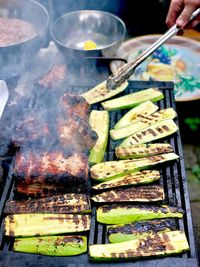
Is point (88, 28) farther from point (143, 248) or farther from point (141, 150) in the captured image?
point (143, 248)

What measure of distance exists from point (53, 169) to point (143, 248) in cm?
97

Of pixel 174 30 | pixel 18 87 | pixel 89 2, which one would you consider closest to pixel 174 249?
pixel 174 30

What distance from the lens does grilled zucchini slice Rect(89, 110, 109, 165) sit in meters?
3.56

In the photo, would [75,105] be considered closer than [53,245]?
No

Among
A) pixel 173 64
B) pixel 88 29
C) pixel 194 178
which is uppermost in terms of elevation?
pixel 88 29

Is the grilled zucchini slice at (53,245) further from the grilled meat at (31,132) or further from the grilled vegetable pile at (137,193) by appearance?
the grilled meat at (31,132)

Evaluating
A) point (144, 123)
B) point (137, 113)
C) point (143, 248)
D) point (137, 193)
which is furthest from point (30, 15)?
point (143, 248)

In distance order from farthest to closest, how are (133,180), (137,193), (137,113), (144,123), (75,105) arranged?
(137,113), (144,123), (75,105), (133,180), (137,193)

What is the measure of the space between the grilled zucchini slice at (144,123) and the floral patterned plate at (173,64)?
1.19m

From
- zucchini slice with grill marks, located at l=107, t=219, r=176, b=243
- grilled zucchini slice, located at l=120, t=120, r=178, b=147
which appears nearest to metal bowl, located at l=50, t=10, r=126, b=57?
grilled zucchini slice, located at l=120, t=120, r=178, b=147

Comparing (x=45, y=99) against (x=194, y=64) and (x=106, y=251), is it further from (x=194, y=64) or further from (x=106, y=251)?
(x=194, y=64)

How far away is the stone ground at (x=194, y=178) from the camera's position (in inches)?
193

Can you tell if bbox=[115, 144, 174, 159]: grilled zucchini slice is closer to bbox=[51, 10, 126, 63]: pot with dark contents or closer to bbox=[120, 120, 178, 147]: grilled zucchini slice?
bbox=[120, 120, 178, 147]: grilled zucchini slice

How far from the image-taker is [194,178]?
543 cm
